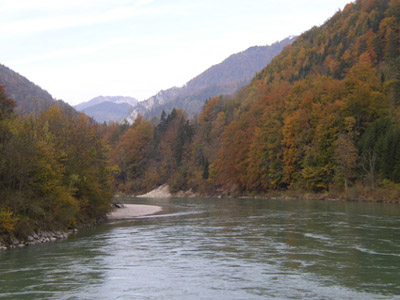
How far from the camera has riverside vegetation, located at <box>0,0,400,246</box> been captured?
108ft

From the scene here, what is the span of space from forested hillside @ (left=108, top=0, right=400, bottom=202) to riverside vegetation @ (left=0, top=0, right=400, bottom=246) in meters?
0.26

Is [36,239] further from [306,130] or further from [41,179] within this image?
[306,130]

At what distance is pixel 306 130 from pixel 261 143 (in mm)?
13463

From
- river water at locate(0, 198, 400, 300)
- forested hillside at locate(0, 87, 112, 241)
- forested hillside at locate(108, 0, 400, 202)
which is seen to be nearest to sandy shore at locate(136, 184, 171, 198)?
forested hillside at locate(108, 0, 400, 202)

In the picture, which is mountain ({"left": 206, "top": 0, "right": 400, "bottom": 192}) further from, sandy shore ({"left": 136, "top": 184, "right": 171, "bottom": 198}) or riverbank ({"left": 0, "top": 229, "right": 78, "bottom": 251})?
riverbank ({"left": 0, "top": 229, "right": 78, "bottom": 251})

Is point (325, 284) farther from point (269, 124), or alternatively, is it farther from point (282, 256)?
point (269, 124)

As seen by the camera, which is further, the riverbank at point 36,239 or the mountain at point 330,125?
the mountain at point 330,125

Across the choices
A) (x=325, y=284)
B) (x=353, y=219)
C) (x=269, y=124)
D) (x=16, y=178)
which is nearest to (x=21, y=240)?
(x=16, y=178)

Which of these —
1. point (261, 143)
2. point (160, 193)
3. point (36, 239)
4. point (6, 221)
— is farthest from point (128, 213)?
point (160, 193)

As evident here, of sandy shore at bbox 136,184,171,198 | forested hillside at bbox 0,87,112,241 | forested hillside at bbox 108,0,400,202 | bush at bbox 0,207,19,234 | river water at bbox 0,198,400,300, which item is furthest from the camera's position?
sandy shore at bbox 136,184,171,198

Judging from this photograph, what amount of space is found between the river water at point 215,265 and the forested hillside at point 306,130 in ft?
133

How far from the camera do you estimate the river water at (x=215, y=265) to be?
16.9 m

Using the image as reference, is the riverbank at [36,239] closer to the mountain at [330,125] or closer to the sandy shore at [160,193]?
the mountain at [330,125]

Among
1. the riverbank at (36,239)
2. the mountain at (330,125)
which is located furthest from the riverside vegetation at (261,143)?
Result: the riverbank at (36,239)
